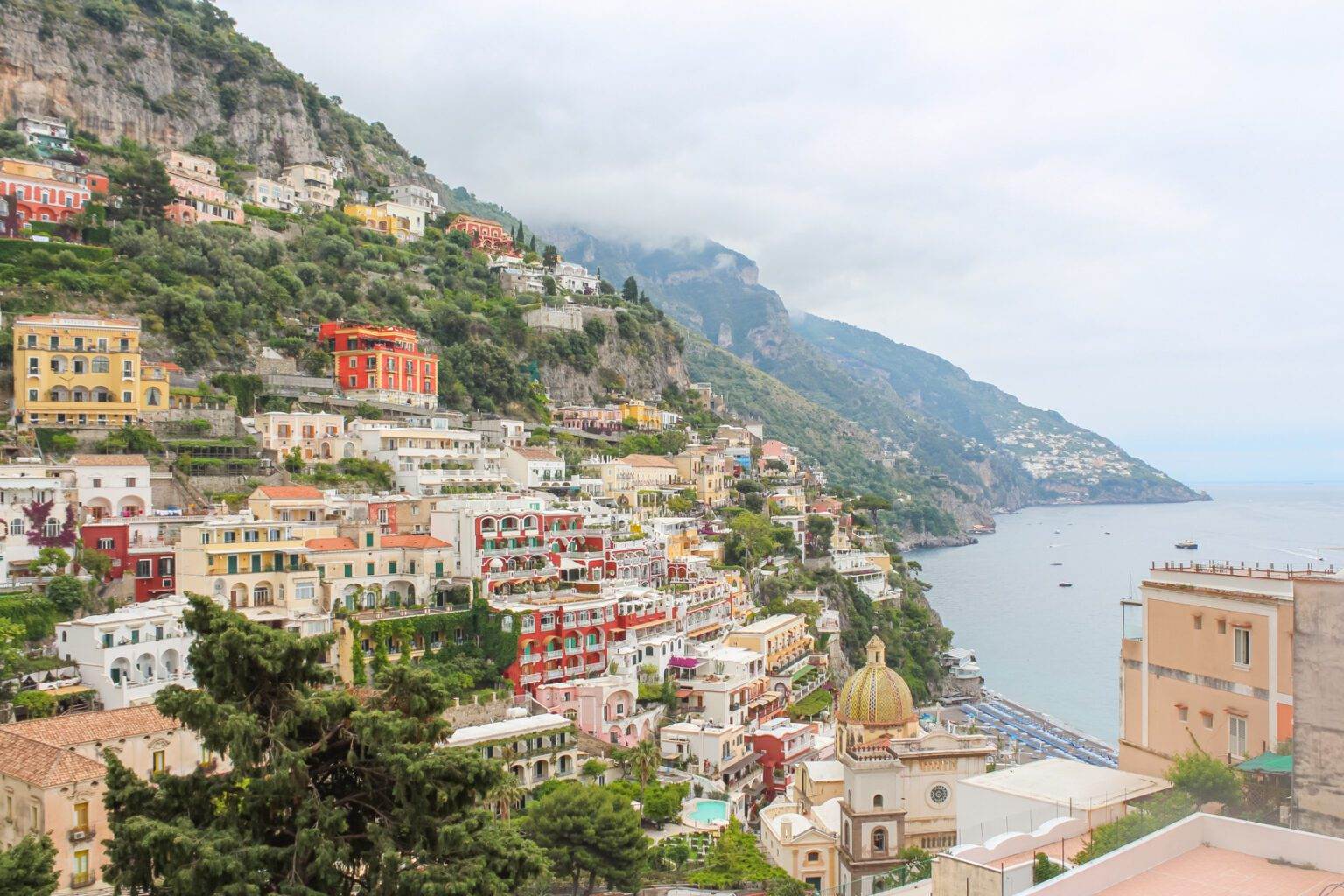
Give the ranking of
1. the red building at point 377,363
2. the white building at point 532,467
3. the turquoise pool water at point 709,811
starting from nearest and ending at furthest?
the turquoise pool water at point 709,811
the white building at point 532,467
the red building at point 377,363

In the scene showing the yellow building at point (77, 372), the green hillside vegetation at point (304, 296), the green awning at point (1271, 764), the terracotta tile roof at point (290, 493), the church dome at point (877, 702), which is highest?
the green hillside vegetation at point (304, 296)

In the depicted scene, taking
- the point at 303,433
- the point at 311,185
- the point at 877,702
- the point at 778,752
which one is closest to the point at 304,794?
the point at 877,702

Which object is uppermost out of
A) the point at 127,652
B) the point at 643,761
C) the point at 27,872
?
the point at 127,652

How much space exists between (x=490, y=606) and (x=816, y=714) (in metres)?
17.0

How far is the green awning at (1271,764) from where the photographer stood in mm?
13190

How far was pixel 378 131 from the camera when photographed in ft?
341

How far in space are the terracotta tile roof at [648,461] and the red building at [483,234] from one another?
1211 inches

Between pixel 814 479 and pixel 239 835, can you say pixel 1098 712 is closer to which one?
pixel 814 479

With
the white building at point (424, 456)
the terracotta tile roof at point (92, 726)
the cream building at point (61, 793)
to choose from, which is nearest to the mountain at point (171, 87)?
the white building at point (424, 456)

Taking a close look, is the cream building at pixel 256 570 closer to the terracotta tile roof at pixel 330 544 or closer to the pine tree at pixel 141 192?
the terracotta tile roof at pixel 330 544

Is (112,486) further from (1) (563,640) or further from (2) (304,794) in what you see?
(2) (304,794)

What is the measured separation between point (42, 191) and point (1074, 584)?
95.9 meters

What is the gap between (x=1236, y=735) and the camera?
1662 cm

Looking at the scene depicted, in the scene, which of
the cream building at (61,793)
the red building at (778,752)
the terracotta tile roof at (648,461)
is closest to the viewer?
the cream building at (61,793)
